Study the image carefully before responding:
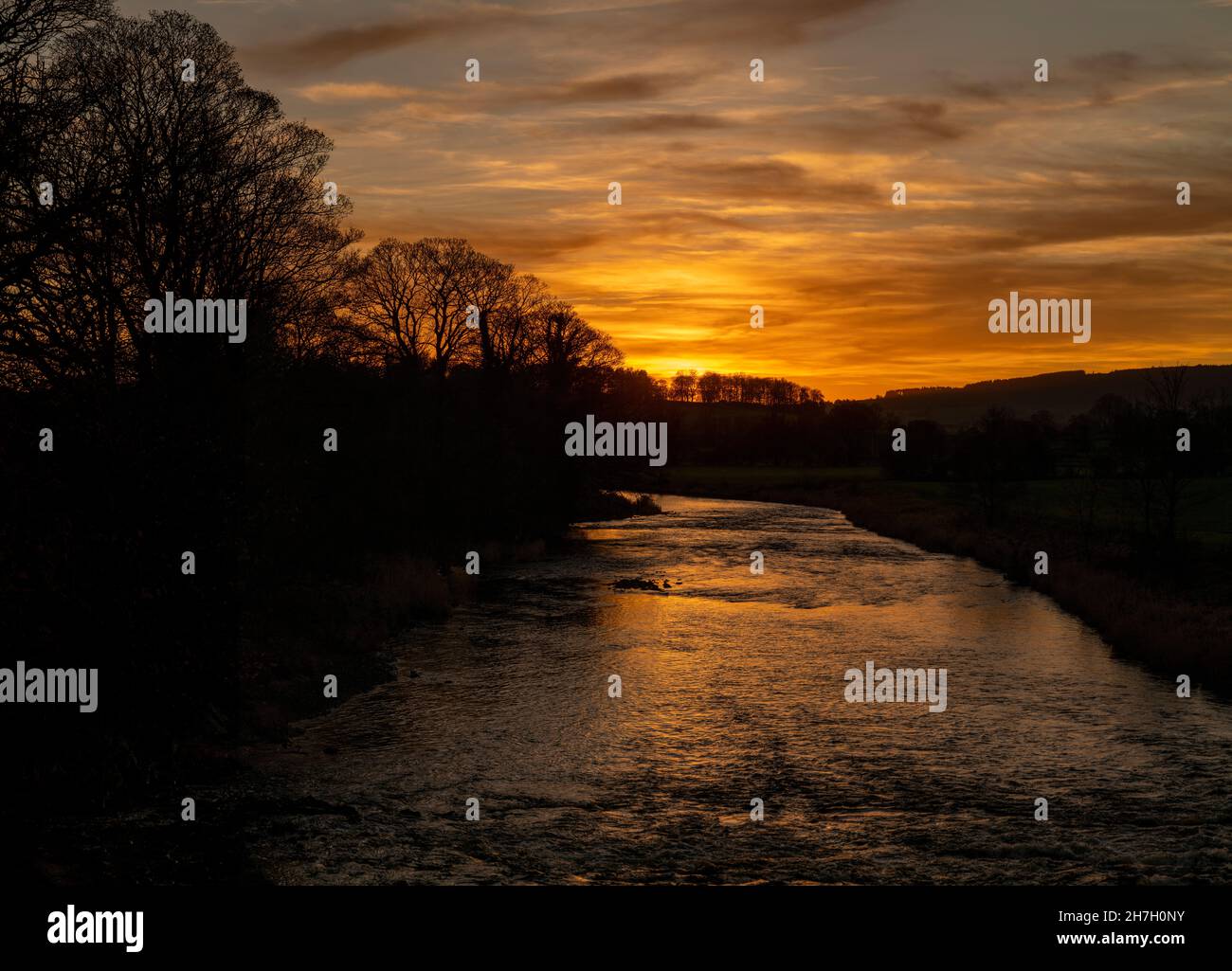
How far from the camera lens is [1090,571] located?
4191 cm

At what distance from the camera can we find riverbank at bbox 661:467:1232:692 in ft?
92.8

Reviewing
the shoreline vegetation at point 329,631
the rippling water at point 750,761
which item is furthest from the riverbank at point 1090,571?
the shoreline vegetation at point 329,631

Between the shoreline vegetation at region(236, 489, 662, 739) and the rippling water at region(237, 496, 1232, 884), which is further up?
the shoreline vegetation at region(236, 489, 662, 739)

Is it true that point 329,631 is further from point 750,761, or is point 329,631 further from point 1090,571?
point 1090,571

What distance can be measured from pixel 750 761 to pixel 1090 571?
27.8 meters

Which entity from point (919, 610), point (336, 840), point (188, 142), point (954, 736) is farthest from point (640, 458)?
point (336, 840)

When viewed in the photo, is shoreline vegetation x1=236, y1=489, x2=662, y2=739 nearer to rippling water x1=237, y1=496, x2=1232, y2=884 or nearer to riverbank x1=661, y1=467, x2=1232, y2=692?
rippling water x1=237, y1=496, x2=1232, y2=884

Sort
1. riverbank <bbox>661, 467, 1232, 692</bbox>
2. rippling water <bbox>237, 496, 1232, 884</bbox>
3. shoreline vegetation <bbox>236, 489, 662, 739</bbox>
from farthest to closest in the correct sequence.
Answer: riverbank <bbox>661, 467, 1232, 692</bbox>
shoreline vegetation <bbox>236, 489, 662, 739</bbox>
rippling water <bbox>237, 496, 1232, 884</bbox>

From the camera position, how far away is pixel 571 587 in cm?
4372

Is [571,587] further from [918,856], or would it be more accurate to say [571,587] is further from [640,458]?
[640,458]

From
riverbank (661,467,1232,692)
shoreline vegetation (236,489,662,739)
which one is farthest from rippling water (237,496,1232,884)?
riverbank (661,467,1232,692)

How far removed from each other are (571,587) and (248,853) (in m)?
29.8

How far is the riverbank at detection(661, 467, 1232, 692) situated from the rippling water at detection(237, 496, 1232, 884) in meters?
1.25
